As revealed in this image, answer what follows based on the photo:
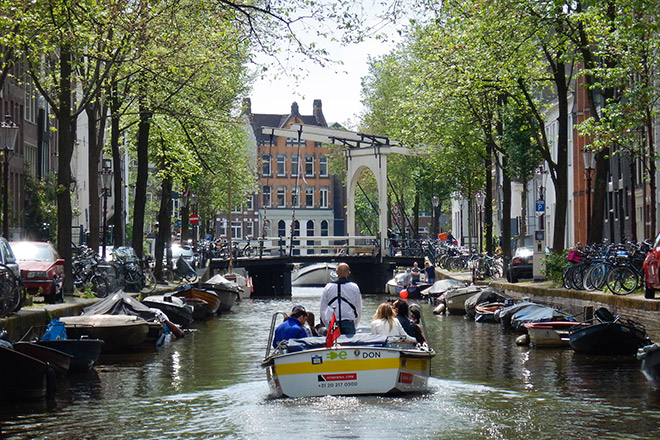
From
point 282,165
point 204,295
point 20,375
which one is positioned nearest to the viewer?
point 20,375

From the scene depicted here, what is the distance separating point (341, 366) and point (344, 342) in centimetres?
49

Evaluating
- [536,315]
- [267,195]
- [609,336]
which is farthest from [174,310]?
[267,195]

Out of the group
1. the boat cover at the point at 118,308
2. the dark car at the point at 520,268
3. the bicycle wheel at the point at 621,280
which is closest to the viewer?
the boat cover at the point at 118,308

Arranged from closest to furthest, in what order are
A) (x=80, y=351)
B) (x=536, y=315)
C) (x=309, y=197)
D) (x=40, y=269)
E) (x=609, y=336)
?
1. (x=80, y=351)
2. (x=609, y=336)
3. (x=40, y=269)
4. (x=536, y=315)
5. (x=309, y=197)

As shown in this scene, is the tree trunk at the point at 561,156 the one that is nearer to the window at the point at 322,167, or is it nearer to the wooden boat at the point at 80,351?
the wooden boat at the point at 80,351

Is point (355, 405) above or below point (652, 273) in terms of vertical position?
below

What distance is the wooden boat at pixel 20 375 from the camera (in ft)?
57.7

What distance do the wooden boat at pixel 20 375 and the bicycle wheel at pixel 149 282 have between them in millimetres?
22601

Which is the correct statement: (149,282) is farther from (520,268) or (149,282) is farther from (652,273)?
(652,273)

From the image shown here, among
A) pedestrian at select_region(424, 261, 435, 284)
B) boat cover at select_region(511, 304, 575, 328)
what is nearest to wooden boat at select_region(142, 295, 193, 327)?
boat cover at select_region(511, 304, 575, 328)

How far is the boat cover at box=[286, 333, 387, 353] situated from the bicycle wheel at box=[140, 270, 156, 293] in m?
23.8

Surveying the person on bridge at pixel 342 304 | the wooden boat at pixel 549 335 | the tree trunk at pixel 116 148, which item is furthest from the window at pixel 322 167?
the person on bridge at pixel 342 304

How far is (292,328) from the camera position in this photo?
18.3 meters

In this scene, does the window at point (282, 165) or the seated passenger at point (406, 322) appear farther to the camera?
the window at point (282, 165)
